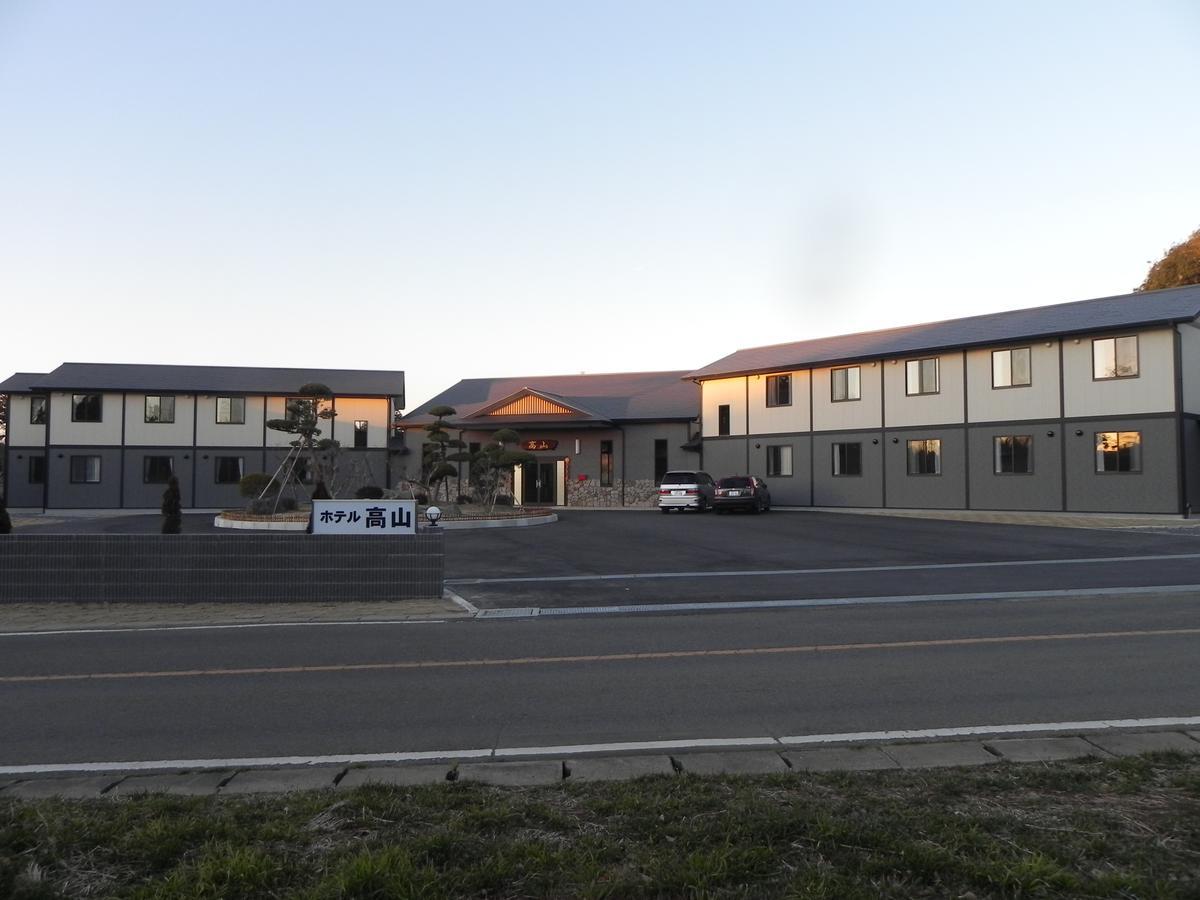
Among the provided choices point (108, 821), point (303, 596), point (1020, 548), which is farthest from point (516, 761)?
point (1020, 548)

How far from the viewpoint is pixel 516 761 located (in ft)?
18.9

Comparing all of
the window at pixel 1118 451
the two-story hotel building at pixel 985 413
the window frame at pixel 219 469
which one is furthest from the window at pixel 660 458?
the window frame at pixel 219 469

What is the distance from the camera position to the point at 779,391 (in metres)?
40.3

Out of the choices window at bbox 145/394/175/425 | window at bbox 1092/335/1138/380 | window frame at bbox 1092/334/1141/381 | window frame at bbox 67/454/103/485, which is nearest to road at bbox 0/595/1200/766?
window frame at bbox 1092/334/1141/381

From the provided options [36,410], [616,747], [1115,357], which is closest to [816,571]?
[616,747]

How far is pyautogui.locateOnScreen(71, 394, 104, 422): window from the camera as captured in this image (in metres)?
43.4

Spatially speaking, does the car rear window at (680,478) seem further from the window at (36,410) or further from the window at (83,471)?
the window at (36,410)

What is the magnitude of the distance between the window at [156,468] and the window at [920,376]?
33.4 m

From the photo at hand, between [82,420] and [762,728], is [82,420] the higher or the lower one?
the higher one

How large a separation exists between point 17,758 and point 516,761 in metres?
3.30

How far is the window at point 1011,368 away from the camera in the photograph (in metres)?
32.0

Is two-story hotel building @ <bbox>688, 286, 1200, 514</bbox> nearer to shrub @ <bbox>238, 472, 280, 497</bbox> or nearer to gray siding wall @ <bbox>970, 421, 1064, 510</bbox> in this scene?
gray siding wall @ <bbox>970, 421, 1064, 510</bbox>

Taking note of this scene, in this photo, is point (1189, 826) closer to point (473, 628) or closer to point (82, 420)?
point (473, 628)

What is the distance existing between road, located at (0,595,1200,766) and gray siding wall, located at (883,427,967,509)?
22715 mm
